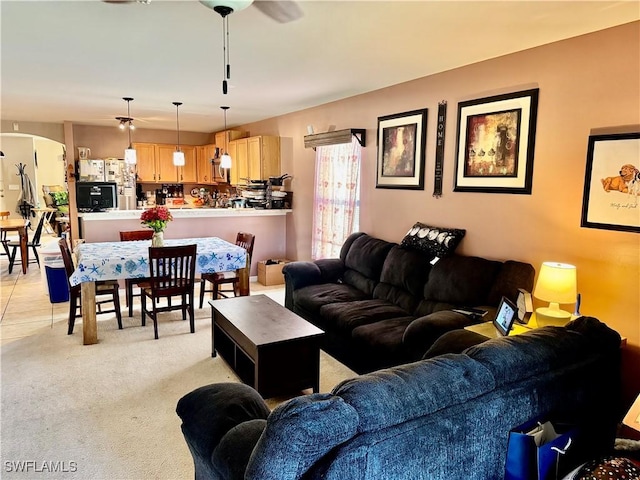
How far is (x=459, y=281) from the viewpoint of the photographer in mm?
3293

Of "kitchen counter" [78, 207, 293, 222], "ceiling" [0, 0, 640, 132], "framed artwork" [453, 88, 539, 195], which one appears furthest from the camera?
"kitchen counter" [78, 207, 293, 222]

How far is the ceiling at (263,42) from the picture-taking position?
2389mm

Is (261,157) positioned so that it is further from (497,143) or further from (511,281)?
(511,281)

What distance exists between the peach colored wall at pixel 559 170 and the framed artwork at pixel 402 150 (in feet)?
0.29

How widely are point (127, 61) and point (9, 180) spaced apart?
10411 mm

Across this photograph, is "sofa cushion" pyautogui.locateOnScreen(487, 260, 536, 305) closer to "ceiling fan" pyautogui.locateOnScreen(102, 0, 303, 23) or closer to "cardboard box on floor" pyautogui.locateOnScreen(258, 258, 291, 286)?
"ceiling fan" pyautogui.locateOnScreen(102, 0, 303, 23)

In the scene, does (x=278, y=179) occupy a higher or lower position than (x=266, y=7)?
lower

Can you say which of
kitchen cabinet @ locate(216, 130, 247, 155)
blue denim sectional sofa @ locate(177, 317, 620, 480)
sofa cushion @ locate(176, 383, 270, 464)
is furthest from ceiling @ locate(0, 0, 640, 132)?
kitchen cabinet @ locate(216, 130, 247, 155)

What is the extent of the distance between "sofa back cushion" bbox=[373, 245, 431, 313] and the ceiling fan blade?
7.14 feet

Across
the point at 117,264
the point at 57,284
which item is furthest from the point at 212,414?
the point at 57,284

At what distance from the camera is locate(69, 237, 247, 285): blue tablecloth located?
3.89 meters

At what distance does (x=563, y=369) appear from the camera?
5.40 ft

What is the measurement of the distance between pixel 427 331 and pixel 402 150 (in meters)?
2.11

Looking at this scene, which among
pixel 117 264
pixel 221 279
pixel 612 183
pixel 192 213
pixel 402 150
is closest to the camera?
pixel 612 183
